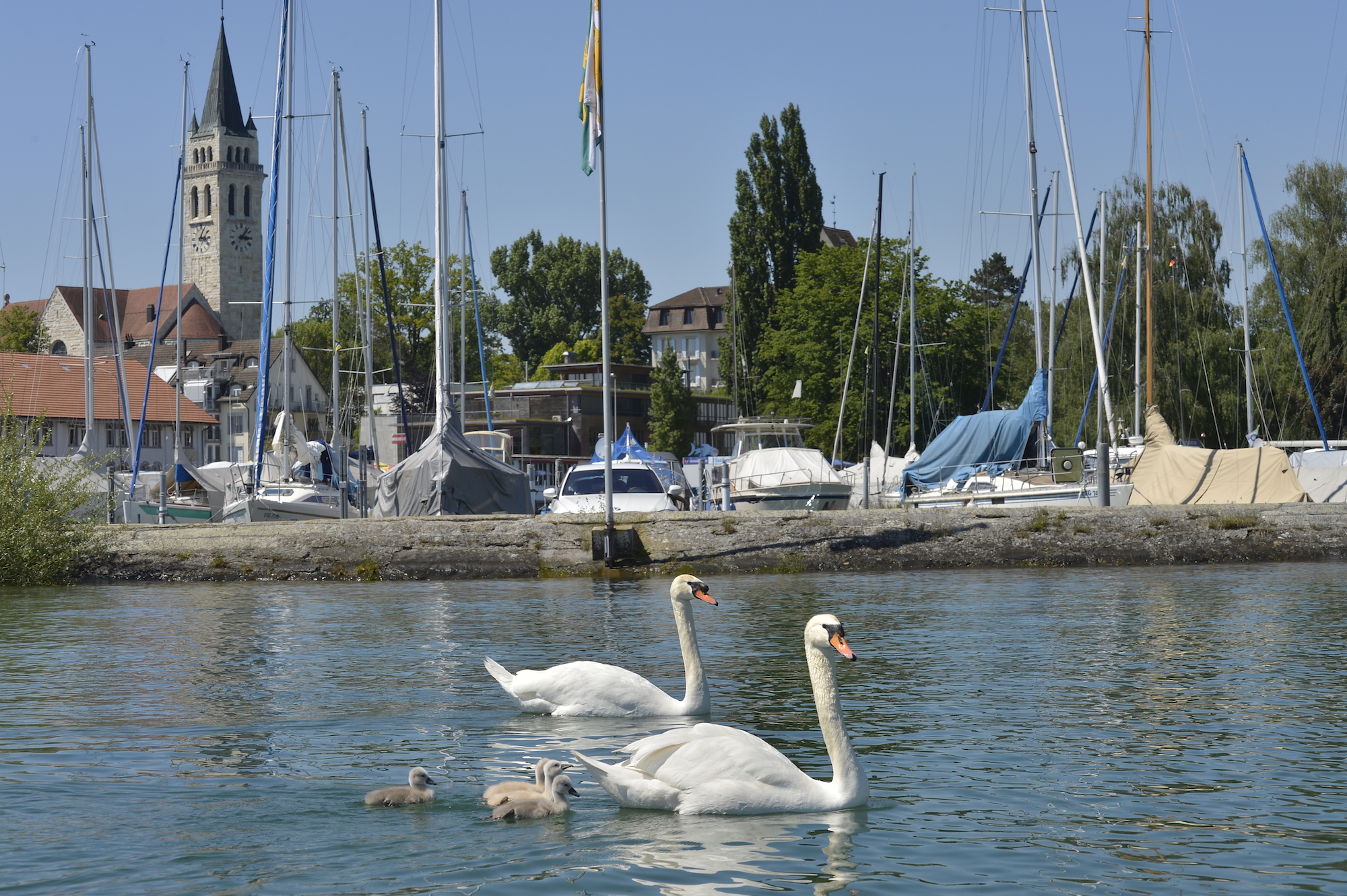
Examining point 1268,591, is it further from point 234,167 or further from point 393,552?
point 234,167

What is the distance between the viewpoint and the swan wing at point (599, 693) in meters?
10.5

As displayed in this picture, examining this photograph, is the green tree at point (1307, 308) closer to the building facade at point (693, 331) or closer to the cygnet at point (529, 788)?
the cygnet at point (529, 788)

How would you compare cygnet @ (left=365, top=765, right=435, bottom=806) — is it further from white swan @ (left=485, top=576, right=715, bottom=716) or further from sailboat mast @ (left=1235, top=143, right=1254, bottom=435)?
sailboat mast @ (left=1235, top=143, right=1254, bottom=435)

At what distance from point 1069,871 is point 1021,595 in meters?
13.8

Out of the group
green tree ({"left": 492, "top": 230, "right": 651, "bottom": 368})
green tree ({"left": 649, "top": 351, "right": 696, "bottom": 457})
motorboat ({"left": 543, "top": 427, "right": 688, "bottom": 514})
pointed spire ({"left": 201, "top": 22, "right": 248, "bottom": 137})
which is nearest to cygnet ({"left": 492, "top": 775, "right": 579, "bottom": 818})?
motorboat ({"left": 543, "top": 427, "right": 688, "bottom": 514})

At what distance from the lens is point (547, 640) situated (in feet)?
50.8

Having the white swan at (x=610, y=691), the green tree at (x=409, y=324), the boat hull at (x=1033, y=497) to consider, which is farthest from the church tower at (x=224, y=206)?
the white swan at (x=610, y=691)

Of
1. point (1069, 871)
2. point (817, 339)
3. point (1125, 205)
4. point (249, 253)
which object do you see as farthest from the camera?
point (249, 253)

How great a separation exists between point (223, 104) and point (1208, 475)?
16597 centimetres

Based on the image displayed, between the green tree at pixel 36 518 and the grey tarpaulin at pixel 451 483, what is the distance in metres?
6.68

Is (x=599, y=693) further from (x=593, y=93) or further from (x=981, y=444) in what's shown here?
(x=981, y=444)

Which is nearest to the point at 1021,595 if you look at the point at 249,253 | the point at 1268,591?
the point at 1268,591

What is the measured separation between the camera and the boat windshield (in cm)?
5191

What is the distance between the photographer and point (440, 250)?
33469mm
